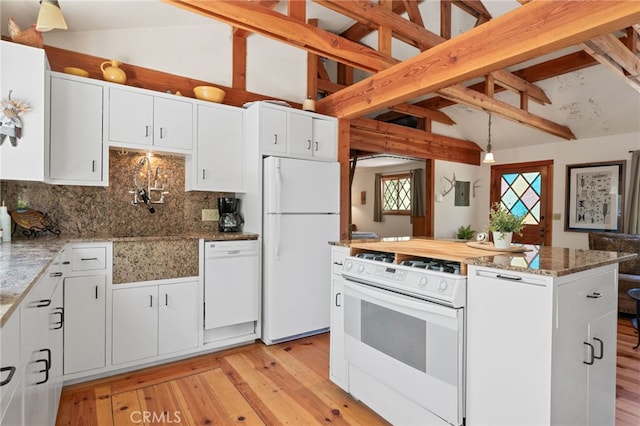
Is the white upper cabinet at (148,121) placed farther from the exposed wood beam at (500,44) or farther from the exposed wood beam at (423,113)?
the exposed wood beam at (423,113)

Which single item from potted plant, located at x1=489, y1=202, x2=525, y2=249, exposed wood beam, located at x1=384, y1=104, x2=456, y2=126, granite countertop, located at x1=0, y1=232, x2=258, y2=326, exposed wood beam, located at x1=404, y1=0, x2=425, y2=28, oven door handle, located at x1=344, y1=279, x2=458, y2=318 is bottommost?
oven door handle, located at x1=344, y1=279, x2=458, y2=318

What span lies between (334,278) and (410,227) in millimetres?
6319

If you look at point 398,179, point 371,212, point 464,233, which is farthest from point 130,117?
point 371,212

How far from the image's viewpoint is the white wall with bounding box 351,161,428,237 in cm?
851

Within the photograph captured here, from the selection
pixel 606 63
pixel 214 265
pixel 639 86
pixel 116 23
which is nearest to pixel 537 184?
pixel 639 86

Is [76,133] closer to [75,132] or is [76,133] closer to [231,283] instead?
[75,132]

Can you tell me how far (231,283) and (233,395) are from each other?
93 centimetres

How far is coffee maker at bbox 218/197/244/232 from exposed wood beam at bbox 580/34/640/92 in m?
3.33

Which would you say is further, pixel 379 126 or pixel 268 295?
pixel 379 126

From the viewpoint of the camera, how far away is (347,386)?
7.24ft

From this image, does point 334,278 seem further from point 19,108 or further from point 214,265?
point 19,108

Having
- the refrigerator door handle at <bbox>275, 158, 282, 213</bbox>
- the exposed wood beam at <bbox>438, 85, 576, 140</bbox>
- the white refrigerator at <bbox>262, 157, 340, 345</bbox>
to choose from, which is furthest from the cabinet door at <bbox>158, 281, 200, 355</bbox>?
the exposed wood beam at <bbox>438, 85, 576, 140</bbox>

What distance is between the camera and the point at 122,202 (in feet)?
9.91

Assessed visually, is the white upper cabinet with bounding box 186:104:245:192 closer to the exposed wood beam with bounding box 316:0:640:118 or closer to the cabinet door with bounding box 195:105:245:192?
the cabinet door with bounding box 195:105:245:192
